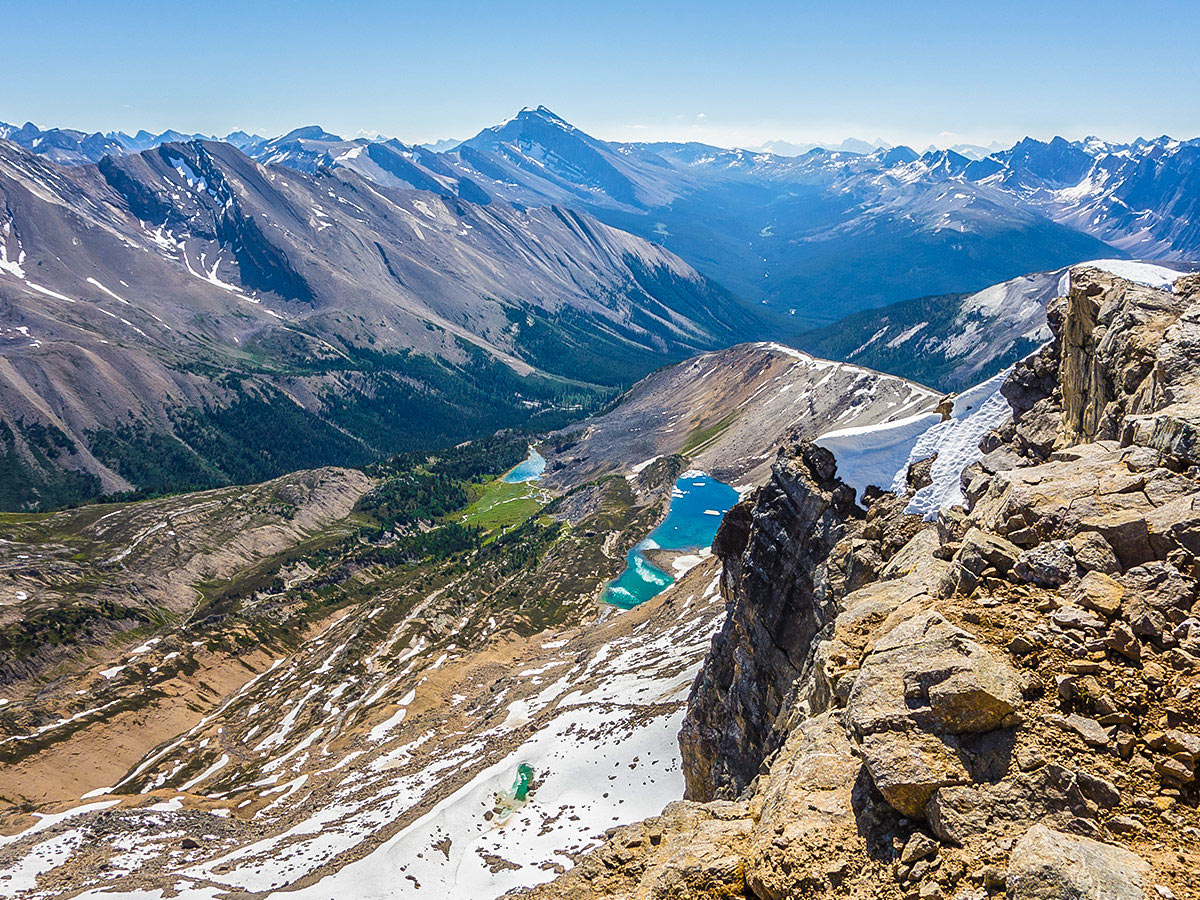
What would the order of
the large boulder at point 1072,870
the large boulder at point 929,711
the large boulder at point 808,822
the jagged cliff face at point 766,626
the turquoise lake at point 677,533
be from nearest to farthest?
the large boulder at point 1072,870
the large boulder at point 808,822
the large boulder at point 929,711
the jagged cliff face at point 766,626
the turquoise lake at point 677,533

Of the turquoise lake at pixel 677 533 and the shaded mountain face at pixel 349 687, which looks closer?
the shaded mountain face at pixel 349 687

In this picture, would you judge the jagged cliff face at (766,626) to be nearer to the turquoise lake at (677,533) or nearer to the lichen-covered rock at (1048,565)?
the lichen-covered rock at (1048,565)

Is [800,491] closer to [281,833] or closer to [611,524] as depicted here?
[281,833]

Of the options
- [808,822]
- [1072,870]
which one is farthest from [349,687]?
[1072,870]

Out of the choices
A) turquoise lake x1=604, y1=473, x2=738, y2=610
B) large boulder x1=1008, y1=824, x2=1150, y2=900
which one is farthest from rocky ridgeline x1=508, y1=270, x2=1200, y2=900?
turquoise lake x1=604, y1=473, x2=738, y2=610

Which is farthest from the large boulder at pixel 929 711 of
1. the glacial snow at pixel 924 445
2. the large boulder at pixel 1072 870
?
the glacial snow at pixel 924 445

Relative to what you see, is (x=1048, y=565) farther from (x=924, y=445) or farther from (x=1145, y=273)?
(x=1145, y=273)

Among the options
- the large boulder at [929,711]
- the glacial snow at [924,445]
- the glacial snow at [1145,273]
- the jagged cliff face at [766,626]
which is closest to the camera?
the large boulder at [929,711]
